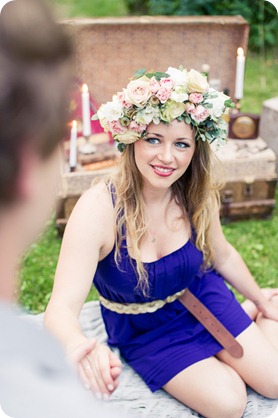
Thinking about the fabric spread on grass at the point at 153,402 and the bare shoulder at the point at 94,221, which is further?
the fabric spread on grass at the point at 153,402

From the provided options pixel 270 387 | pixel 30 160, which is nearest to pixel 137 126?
pixel 270 387

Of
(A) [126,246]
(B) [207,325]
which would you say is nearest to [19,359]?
(A) [126,246]

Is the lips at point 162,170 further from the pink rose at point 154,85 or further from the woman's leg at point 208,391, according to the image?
the woman's leg at point 208,391

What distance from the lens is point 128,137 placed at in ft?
7.84

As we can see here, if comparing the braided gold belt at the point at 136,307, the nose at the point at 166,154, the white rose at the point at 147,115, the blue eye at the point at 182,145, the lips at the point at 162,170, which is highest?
the white rose at the point at 147,115

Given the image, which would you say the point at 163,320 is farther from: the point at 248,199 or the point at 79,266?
the point at 248,199

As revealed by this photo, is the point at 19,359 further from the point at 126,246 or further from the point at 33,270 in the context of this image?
the point at 33,270

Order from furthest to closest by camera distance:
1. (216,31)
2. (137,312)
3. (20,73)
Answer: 1. (216,31)
2. (137,312)
3. (20,73)

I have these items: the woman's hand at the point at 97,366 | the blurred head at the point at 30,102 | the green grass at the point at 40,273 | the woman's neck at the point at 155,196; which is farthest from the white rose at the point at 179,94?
the green grass at the point at 40,273

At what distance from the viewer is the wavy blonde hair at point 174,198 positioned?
244cm

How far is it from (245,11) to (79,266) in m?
5.27

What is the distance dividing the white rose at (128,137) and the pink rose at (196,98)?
0.79ft

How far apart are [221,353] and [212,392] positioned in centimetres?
24

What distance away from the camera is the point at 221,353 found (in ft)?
8.53
